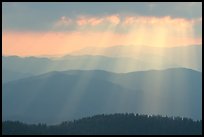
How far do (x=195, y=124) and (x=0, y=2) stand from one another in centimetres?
11608

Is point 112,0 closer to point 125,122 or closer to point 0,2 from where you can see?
point 0,2

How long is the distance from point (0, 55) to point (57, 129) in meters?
109

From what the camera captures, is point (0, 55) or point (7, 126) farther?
point (7, 126)

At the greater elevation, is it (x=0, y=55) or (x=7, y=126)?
(x=7, y=126)

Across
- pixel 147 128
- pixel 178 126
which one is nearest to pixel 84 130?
pixel 147 128

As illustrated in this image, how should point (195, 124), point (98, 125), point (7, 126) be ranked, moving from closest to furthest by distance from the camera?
1. point (7, 126)
2. point (195, 124)
3. point (98, 125)

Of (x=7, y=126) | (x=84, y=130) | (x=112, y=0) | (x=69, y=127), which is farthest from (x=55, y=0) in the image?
(x=69, y=127)

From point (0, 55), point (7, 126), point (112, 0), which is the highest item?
point (7, 126)

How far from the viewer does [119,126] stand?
456 ft

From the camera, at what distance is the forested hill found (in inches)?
5261

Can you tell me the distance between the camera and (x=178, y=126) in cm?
14288

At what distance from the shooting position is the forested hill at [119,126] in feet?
438

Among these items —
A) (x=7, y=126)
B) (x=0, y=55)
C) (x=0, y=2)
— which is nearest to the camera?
(x=0, y=2)

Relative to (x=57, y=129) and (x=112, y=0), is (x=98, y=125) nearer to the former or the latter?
(x=57, y=129)
